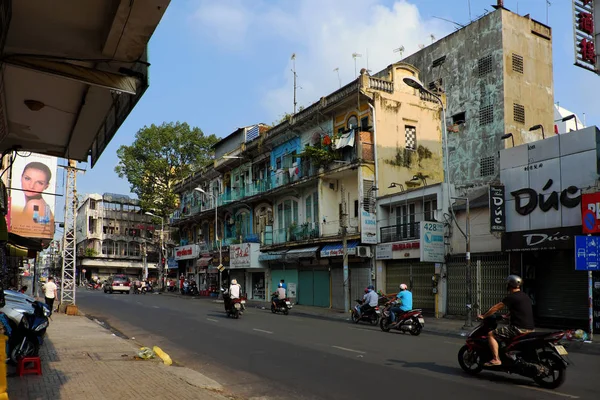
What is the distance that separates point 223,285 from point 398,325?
3296 cm

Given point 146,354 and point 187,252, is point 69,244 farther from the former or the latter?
point 187,252

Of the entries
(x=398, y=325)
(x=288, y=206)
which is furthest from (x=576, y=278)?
(x=288, y=206)

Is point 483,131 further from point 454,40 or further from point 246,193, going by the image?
point 246,193

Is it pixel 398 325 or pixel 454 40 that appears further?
pixel 454 40

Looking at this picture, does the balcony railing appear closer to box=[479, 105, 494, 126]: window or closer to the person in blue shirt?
the person in blue shirt

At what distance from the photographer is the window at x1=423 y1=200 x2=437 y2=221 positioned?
85.7 ft

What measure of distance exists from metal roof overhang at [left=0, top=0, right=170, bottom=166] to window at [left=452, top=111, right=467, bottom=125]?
113ft

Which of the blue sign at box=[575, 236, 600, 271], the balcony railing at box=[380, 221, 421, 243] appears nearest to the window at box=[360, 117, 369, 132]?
the balcony railing at box=[380, 221, 421, 243]

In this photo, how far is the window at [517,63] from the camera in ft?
116

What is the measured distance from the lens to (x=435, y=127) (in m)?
34.2

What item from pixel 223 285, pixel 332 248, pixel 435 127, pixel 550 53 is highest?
pixel 550 53

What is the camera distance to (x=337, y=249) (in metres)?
30.3

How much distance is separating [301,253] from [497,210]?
15076 millimetres

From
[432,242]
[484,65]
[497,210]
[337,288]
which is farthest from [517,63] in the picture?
[337,288]
